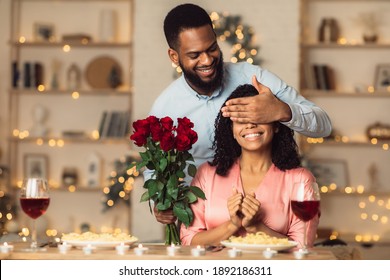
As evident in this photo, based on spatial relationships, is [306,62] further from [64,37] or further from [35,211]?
[35,211]

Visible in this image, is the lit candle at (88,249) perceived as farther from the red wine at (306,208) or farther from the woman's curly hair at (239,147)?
the woman's curly hair at (239,147)

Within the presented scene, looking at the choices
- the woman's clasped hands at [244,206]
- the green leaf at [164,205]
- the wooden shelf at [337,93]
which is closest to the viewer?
the woman's clasped hands at [244,206]

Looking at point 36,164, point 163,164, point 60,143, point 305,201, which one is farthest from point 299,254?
point 36,164

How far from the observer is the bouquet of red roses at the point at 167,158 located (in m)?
2.33

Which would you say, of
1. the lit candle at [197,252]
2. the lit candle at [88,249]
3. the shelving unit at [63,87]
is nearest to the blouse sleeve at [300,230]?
the lit candle at [197,252]

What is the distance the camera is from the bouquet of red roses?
233 cm

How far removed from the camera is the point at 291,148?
8.75 feet

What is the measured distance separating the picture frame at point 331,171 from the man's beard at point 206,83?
3.27m

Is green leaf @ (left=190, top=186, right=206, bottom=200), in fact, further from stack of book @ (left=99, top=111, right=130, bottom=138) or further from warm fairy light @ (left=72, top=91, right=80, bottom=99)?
warm fairy light @ (left=72, top=91, right=80, bottom=99)

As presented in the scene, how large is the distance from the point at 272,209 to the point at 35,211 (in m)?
0.77

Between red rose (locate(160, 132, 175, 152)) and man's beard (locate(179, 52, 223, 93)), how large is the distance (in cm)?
59

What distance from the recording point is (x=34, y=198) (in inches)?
85.4

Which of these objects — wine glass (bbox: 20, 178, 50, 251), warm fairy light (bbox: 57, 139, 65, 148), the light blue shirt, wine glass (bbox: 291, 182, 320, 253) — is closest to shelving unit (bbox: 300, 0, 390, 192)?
warm fairy light (bbox: 57, 139, 65, 148)

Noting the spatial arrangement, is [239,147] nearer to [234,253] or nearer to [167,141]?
[167,141]
